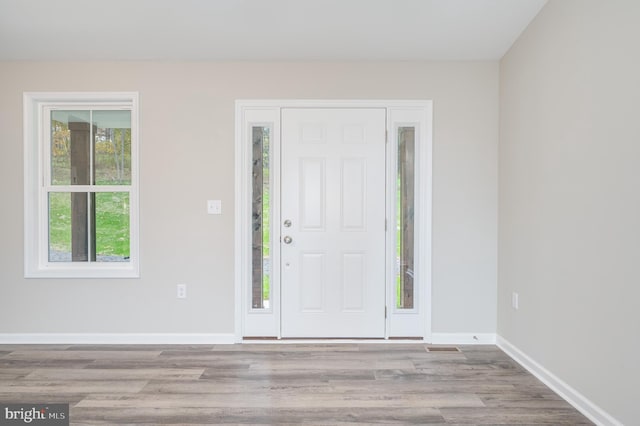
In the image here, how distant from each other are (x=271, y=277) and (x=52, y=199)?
2.11 metres

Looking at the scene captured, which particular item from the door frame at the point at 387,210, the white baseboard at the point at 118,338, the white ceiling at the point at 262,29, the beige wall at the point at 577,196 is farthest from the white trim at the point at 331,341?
the white ceiling at the point at 262,29

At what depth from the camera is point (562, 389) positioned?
2289mm

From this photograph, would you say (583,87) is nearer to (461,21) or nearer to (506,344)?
(461,21)

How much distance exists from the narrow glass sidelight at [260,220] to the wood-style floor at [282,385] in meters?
0.47

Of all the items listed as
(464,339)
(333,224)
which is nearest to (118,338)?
(333,224)

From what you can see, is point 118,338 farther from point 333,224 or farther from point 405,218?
point 405,218

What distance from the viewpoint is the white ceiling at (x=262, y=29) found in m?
2.55

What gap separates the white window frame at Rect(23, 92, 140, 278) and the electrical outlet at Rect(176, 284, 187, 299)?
1.24ft

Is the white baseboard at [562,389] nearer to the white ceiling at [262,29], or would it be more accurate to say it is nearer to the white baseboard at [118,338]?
the white baseboard at [118,338]

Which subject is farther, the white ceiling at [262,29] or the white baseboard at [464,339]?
the white baseboard at [464,339]

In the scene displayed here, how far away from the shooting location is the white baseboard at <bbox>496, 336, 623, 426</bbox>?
6.47 feet

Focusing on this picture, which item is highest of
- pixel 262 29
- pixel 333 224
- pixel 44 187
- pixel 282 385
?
A: pixel 262 29

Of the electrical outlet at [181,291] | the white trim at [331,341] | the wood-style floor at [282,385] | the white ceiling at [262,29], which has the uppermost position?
the white ceiling at [262,29]

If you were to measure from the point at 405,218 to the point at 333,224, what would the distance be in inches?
25.4
